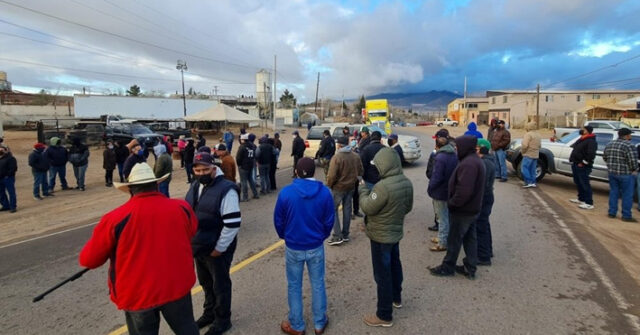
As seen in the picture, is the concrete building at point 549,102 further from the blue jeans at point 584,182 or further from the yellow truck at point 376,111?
the blue jeans at point 584,182

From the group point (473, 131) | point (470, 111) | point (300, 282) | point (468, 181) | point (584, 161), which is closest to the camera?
point (300, 282)

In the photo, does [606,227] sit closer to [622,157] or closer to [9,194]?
[622,157]

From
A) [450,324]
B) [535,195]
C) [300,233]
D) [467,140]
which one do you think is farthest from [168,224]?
[535,195]

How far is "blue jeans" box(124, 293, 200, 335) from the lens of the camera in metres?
2.37

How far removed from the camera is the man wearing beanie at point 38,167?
980 centimetres

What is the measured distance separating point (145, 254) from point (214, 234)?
0.93m

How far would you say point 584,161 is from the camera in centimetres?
770

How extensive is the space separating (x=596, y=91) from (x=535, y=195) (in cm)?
5895

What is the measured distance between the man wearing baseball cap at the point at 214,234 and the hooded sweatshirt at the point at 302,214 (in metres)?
0.43

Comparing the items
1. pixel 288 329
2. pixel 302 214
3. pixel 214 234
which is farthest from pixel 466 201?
pixel 214 234

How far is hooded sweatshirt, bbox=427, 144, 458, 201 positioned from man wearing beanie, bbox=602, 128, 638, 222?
431 centimetres

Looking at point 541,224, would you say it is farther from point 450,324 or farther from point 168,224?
point 168,224

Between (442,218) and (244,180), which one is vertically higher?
(244,180)

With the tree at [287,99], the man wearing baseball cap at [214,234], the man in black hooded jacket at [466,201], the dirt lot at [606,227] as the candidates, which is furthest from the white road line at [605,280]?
the tree at [287,99]
